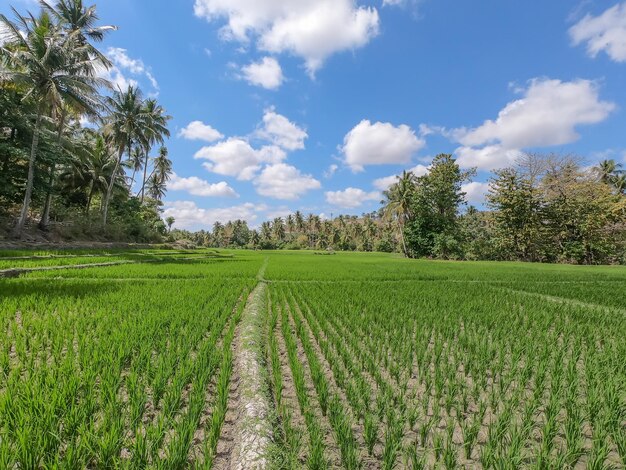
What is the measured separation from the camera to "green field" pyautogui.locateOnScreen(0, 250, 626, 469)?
2.25 meters

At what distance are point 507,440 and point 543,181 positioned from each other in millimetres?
37413

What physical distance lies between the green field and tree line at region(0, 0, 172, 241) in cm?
1585

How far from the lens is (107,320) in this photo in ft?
17.5

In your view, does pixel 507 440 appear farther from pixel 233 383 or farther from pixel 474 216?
pixel 474 216

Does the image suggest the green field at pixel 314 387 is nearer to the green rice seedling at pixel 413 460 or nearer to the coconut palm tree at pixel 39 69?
the green rice seedling at pixel 413 460

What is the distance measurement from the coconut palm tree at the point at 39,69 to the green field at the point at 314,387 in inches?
578

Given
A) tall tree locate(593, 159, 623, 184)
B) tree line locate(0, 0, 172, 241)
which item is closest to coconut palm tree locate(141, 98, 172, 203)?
tree line locate(0, 0, 172, 241)

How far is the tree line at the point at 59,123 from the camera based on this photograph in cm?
1716

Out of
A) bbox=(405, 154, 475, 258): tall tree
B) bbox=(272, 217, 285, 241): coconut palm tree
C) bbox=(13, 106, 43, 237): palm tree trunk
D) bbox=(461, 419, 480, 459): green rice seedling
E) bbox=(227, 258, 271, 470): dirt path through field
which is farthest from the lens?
bbox=(272, 217, 285, 241): coconut palm tree

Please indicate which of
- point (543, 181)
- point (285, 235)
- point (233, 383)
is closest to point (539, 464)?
point (233, 383)

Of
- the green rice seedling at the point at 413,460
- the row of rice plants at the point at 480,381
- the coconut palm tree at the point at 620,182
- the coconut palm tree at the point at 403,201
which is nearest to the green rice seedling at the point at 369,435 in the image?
the row of rice plants at the point at 480,381

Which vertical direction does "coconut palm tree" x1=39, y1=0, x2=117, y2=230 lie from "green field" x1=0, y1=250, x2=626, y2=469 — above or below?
above

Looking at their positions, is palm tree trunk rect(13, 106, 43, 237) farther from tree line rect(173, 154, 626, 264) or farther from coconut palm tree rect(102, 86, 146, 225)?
tree line rect(173, 154, 626, 264)

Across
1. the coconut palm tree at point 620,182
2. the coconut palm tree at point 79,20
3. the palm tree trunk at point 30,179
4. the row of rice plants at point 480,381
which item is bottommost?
the row of rice plants at point 480,381
